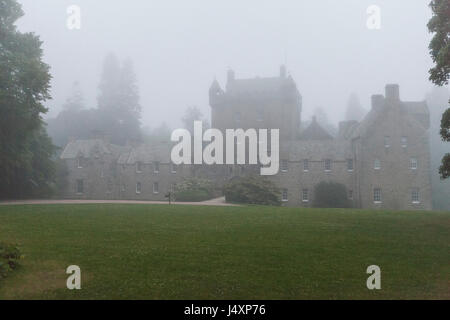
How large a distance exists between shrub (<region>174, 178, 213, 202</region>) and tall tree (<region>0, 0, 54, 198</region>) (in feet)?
46.2

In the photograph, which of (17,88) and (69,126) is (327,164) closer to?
(17,88)

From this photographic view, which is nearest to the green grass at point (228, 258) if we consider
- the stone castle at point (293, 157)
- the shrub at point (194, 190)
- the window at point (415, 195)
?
the shrub at point (194, 190)

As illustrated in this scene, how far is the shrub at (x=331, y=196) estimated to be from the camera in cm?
4038

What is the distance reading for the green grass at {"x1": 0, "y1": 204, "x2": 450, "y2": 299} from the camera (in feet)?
29.0

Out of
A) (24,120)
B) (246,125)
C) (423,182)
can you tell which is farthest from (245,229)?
(246,125)

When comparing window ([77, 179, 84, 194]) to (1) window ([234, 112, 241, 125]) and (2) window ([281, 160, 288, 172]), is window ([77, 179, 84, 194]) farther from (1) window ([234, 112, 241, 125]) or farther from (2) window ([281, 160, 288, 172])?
(2) window ([281, 160, 288, 172])

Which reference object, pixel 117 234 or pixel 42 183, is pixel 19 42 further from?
pixel 117 234

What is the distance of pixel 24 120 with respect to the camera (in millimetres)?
26531

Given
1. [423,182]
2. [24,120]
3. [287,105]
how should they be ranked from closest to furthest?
[24,120] < [423,182] < [287,105]

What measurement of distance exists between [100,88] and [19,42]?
57.0m

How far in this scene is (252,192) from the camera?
3631 cm

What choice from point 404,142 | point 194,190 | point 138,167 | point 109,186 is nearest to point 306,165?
point 404,142

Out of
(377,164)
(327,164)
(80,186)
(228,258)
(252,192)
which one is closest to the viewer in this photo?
(228,258)

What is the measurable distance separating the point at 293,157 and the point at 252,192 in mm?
9620
